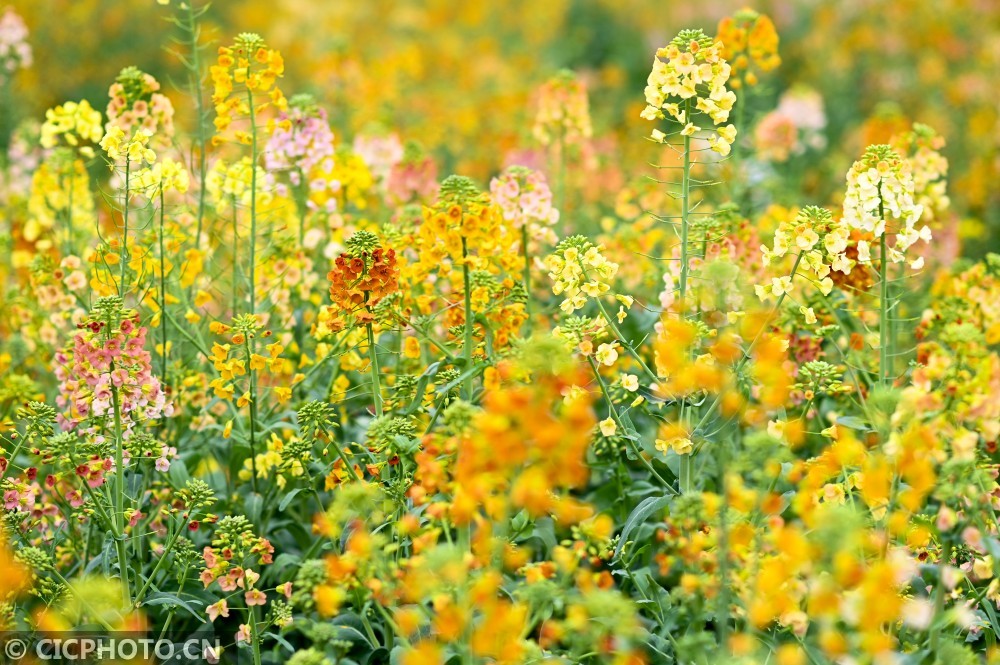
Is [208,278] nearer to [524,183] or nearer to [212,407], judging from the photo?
[212,407]

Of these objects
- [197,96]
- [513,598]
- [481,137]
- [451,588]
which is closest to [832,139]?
[481,137]

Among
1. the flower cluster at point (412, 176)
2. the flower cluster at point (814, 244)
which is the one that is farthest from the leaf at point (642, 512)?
the flower cluster at point (412, 176)

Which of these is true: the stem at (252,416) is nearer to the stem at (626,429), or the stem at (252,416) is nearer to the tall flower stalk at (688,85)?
the stem at (626,429)

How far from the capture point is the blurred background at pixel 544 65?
7340mm

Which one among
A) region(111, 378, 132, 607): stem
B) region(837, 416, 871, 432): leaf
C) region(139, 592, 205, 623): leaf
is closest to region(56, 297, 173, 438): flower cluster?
region(111, 378, 132, 607): stem

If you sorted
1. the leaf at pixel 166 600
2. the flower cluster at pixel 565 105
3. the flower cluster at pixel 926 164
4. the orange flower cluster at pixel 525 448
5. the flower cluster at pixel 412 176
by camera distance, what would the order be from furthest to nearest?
the flower cluster at pixel 412 176
the flower cluster at pixel 565 105
the flower cluster at pixel 926 164
the leaf at pixel 166 600
the orange flower cluster at pixel 525 448

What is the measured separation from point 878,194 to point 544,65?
25.3 ft

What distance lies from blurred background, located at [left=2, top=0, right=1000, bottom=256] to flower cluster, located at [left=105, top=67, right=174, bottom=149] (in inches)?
66.7

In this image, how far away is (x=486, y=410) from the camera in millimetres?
2918

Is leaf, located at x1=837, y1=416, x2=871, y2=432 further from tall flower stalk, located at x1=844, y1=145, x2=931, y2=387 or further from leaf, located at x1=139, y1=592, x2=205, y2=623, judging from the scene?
leaf, located at x1=139, y1=592, x2=205, y2=623

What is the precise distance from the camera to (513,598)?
9.39 ft

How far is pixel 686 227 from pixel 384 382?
4.09 ft

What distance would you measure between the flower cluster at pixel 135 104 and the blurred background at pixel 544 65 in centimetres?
169

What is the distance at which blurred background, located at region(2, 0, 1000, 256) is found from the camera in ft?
24.1
